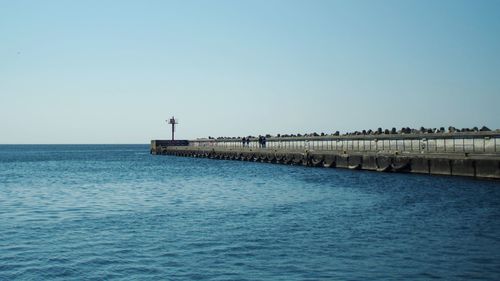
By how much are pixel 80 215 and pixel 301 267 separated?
16.1 metres

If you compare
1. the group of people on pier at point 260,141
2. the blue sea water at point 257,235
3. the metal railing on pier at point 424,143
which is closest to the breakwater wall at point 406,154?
the metal railing on pier at point 424,143

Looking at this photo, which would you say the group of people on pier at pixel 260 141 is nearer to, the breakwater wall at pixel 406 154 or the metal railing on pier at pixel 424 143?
the breakwater wall at pixel 406 154

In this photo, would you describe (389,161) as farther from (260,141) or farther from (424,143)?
(260,141)

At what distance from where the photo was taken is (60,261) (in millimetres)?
17547

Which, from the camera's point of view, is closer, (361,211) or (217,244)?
(217,244)

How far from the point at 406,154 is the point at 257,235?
38.4m

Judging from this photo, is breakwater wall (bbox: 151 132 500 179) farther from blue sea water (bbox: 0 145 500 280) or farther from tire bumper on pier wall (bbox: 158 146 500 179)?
blue sea water (bbox: 0 145 500 280)

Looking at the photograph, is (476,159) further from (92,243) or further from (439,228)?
(92,243)

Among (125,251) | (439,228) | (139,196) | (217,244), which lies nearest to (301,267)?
(217,244)

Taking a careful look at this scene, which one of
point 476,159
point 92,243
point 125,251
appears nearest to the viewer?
point 125,251

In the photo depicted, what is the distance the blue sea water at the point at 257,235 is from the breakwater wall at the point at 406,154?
702 centimetres

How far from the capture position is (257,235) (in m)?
21.7

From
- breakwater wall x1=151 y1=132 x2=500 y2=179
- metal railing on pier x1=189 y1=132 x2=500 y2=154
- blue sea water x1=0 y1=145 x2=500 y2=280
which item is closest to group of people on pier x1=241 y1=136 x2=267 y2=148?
breakwater wall x1=151 y1=132 x2=500 y2=179

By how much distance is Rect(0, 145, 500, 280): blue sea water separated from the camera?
1602cm
